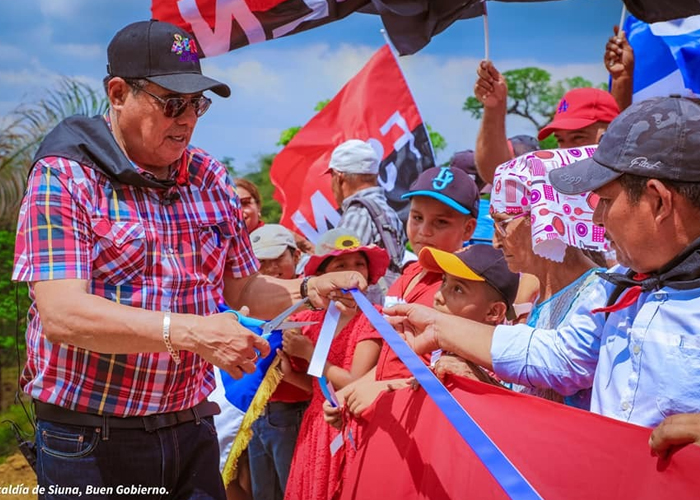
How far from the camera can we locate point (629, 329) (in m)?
2.27

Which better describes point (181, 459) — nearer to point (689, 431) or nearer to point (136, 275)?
point (136, 275)

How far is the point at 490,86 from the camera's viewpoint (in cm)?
516

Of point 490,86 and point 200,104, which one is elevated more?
point 200,104

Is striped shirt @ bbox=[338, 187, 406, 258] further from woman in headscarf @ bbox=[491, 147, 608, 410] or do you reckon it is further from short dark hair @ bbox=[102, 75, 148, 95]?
short dark hair @ bbox=[102, 75, 148, 95]

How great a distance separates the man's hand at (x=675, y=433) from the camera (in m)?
2.00

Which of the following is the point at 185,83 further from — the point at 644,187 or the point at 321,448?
the point at 321,448

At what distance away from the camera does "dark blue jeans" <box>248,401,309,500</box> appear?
449cm

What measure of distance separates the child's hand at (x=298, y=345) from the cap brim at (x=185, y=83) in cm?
146

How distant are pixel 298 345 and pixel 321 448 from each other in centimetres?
53

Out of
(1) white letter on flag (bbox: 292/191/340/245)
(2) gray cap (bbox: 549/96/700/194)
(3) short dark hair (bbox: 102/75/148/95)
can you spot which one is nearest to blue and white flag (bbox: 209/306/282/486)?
(3) short dark hair (bbox: 102/75/148/95)

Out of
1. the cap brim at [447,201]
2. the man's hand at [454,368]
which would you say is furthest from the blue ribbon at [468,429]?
the cap brim at [447,201]

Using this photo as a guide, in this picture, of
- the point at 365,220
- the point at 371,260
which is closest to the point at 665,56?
the point at 365,220

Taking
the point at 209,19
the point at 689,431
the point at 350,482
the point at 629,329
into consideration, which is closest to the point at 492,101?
the point at 209,19

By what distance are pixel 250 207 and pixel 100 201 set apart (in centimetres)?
386
